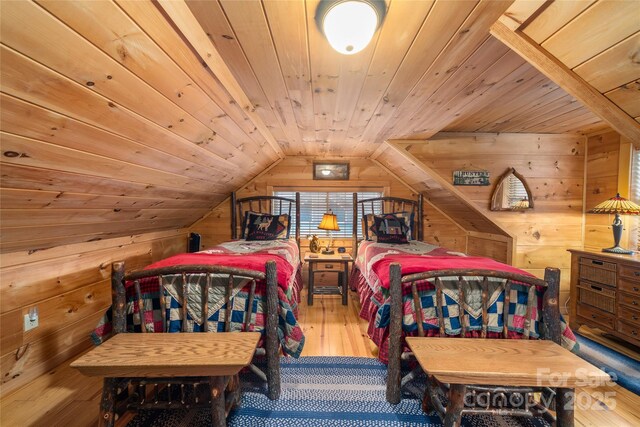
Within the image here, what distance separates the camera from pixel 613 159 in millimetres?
2746

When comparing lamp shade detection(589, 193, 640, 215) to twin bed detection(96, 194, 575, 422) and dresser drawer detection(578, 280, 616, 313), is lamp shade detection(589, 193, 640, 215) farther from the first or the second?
twin bed detection(96, 194, 575, 422)

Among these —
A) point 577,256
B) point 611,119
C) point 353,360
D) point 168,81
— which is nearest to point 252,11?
point 168,81

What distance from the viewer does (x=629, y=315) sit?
6.96ft

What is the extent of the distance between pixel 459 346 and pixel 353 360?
0.97 metres

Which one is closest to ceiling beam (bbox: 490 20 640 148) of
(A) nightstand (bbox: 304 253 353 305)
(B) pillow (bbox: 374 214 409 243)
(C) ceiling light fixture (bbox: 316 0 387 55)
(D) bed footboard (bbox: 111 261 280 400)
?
(C) ceiling light fixture (bbox: 316 0 387 55)

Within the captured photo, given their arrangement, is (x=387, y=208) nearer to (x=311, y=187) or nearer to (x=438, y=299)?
(x=311, y=187)

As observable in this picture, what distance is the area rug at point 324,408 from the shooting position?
145cm

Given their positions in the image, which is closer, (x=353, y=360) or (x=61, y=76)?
(x=61, y=76)

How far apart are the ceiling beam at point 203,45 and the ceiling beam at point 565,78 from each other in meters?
1.31

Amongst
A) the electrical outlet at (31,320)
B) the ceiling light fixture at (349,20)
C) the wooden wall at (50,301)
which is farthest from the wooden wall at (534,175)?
the electrical outlet at (31,320)

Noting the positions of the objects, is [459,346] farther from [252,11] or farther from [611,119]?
[252,11]

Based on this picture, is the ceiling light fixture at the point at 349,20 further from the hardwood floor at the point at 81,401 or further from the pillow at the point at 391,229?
the pillow at the point at 391,229

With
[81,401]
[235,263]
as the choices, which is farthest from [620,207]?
[81,401]

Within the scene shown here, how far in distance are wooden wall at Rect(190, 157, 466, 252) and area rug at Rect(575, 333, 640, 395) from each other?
1.82 m
